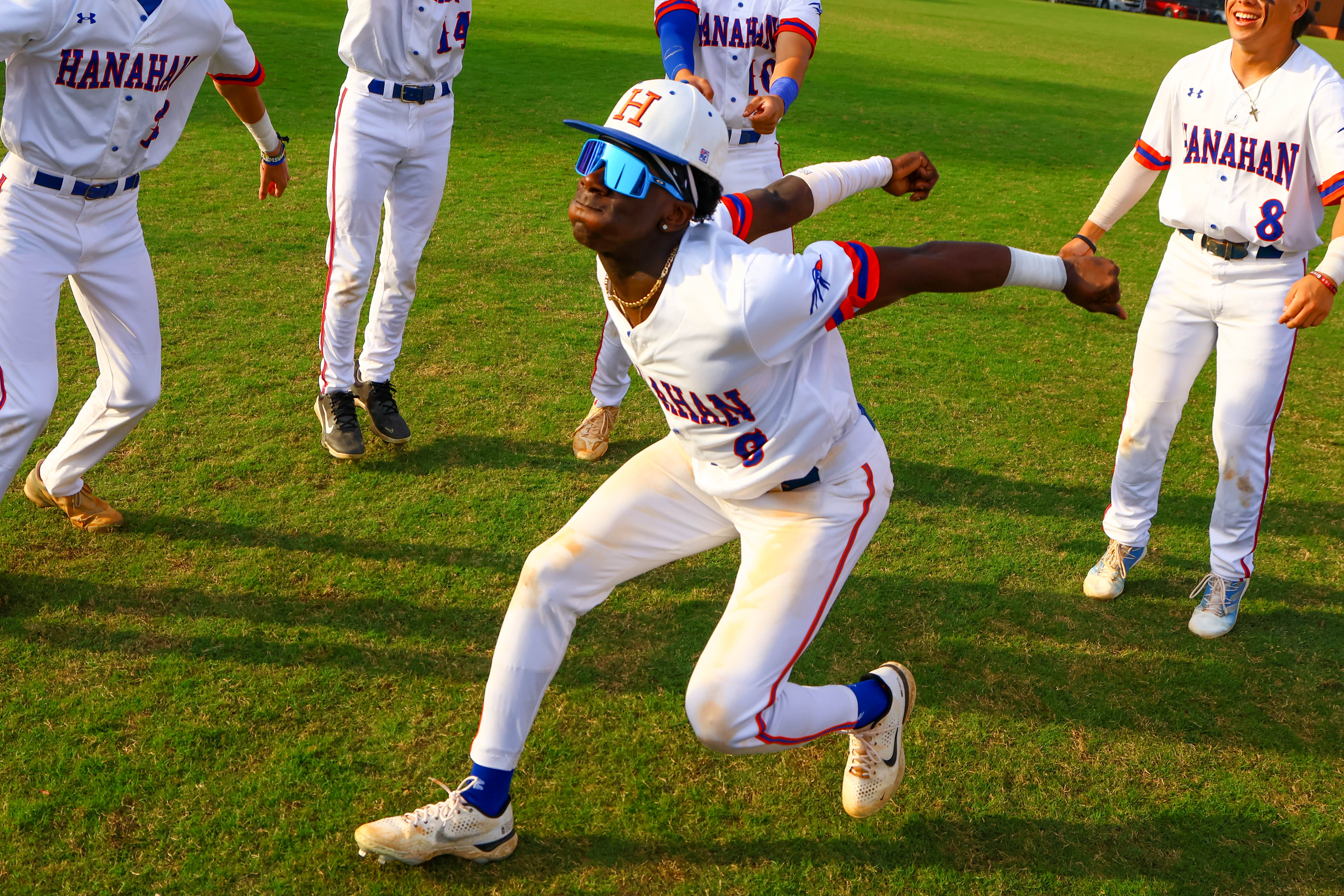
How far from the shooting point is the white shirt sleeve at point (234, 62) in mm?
4500

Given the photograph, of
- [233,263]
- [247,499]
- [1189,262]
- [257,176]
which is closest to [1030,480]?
[1189,262]

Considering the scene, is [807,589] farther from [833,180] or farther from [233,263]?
[233,263]

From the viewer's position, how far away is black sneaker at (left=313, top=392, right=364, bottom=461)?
5.48 metres

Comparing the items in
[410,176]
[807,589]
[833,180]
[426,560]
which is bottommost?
[426,560]

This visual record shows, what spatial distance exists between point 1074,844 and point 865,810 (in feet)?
2.35

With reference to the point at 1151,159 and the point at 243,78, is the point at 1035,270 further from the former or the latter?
the point at 243,78

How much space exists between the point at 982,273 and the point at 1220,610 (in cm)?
260

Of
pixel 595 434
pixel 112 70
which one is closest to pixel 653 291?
pixel 112 70

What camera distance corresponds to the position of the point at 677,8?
17.4ft

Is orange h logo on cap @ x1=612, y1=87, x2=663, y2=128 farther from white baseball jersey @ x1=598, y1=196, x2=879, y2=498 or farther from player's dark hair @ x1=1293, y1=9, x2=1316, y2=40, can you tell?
player's dark hair @ x1=1293, y1=9, x2=1316, y2=40

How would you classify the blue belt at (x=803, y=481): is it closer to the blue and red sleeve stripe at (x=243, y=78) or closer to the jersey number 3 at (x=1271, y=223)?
the jersey number 3 at (x=1271, y=223)

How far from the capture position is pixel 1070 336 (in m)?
8.05

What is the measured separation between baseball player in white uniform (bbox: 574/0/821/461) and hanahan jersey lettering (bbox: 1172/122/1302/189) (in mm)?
1803

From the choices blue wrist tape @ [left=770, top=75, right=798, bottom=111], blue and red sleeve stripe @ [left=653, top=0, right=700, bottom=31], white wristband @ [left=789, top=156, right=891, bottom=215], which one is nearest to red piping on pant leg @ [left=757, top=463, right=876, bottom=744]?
white wristband @ [left=789, top=156, right=891, bottom=215]
